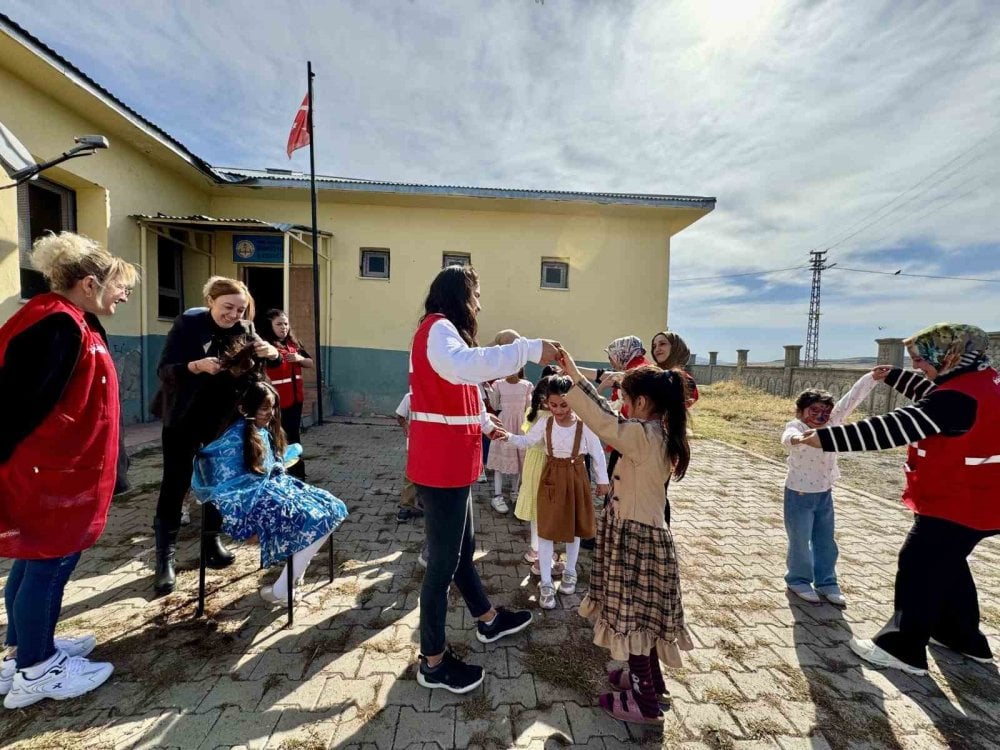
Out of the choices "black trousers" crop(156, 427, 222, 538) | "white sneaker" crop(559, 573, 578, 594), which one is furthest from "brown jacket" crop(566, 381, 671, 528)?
"black trousers" crop(156, 427, 222, 538)

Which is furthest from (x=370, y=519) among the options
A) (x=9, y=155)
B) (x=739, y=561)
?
(x=9, y=155)

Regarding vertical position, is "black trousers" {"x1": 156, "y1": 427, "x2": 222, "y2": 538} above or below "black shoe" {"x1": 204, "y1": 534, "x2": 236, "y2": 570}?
above

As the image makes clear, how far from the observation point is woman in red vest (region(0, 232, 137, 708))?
173 cm

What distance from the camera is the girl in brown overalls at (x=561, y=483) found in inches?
113

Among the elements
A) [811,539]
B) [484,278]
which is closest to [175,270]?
[484,278]

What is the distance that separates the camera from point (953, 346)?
7.47ft

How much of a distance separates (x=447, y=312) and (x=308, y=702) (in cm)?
194

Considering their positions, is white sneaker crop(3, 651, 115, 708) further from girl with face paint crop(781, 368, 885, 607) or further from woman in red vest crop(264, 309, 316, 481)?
girl with face paint crop(781, 368, 885, 607)

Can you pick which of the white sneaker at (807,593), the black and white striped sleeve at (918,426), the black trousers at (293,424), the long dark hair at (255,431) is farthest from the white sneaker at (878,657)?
the black trousers at (293,424)

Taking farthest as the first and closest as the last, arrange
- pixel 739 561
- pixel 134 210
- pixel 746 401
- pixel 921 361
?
pixel 746 401, pixel 134 210, pixel 739 561, pixel 921 361

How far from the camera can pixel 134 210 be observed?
762 centimetres

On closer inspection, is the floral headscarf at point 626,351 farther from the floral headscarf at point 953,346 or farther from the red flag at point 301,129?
the red flag at point 301,129

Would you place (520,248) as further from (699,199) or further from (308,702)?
(308,702)

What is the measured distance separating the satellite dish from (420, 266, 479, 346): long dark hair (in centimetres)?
533
